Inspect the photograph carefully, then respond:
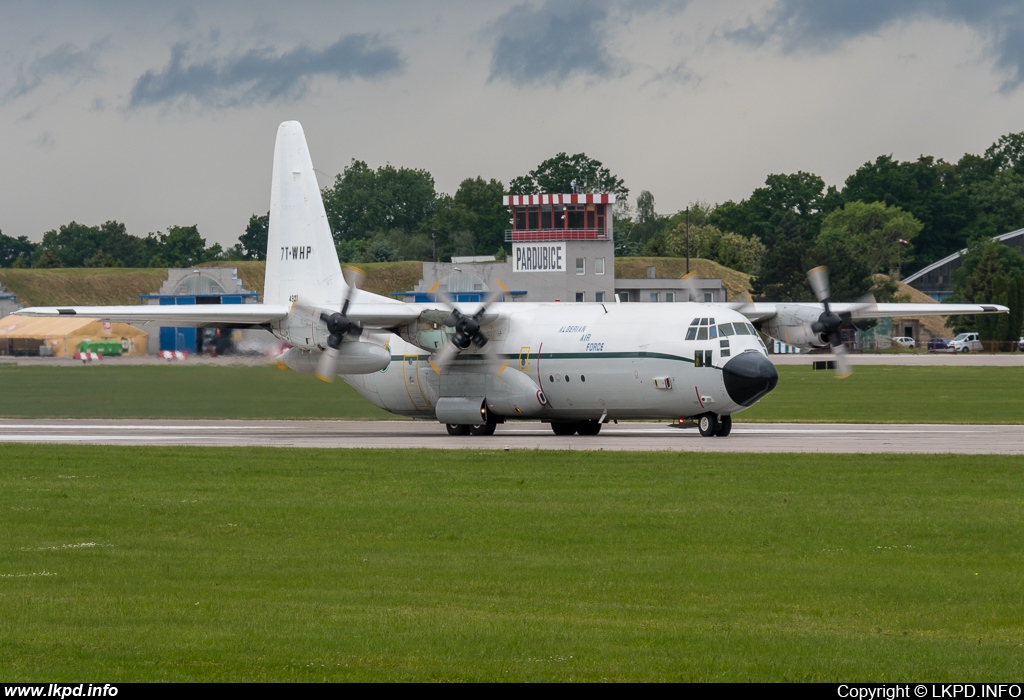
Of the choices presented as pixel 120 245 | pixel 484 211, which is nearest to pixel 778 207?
pixel 484 211

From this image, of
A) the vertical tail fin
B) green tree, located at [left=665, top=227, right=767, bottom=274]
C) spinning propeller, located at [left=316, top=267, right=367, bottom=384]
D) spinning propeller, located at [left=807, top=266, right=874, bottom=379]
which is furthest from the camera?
green tree, located at [left=665, top=227, right=767, bottom=274]

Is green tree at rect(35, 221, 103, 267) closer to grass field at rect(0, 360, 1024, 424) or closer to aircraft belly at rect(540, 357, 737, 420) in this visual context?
grass field at rect(0, 360, 1024, 424)

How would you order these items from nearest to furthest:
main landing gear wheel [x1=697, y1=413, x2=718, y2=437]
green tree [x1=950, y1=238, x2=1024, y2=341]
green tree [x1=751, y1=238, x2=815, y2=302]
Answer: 1. main landing gear wheel [x1=697, y1=413, x2=718, y2=437]
2. green tree [x1=950, y1=238, x2=1024, y2=341]
3. green tree [x1=751, y1=238, x2=815, y2=302]

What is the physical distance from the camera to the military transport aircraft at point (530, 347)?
1251 inches

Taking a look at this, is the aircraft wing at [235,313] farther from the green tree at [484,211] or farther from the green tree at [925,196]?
the green tree at [925,196]

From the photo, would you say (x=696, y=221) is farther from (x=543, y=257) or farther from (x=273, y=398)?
(x=273, y=398)

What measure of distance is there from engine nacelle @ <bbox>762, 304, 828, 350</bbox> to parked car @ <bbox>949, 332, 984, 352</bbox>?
7202cm

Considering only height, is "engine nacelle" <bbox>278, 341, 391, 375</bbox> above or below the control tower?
below

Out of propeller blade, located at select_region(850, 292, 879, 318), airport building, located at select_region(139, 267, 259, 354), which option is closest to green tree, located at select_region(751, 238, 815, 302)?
airport building, located at select_region(139, 267, 259, 354)

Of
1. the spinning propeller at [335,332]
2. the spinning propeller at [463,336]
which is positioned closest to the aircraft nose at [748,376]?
the spinning propeller at [463,336]

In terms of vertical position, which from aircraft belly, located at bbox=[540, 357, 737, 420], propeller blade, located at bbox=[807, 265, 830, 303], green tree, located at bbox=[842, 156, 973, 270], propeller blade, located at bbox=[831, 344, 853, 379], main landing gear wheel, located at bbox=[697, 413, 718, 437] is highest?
green tree, located at bbox=[842, 156, 973, 270]

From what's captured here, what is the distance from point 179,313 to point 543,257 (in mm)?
56786

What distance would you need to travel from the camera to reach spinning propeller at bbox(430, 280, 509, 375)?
33.8 m

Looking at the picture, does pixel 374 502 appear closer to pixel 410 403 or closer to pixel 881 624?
pixel 881 624
